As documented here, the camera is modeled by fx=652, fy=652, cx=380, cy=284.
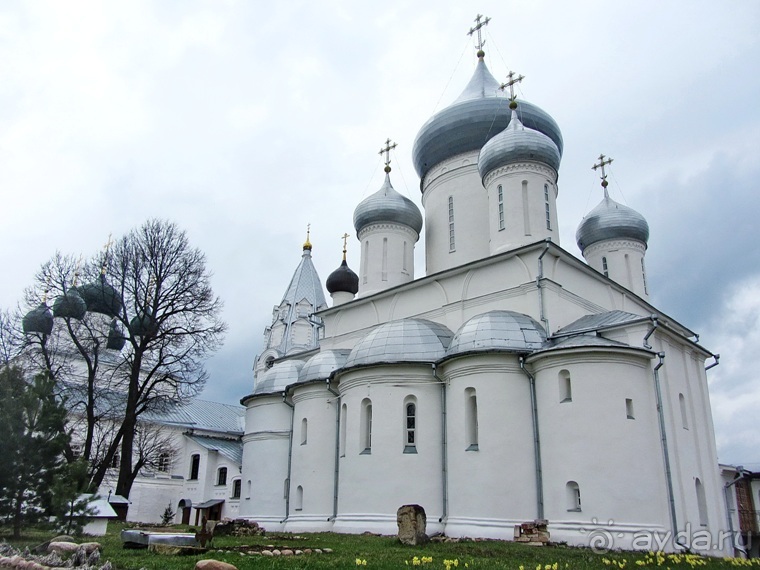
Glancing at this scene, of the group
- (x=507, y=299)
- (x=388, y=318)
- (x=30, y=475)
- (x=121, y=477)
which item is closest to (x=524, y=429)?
(x=507, y=299)

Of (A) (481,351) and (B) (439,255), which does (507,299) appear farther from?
(B) (439,255)

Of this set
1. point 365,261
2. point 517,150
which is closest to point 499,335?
point 517,150

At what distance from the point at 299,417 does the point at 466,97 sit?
37.0 feet

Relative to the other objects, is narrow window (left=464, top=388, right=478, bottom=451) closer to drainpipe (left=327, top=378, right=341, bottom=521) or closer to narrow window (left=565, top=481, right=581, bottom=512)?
narrow window (left=565, top=481, right=581, bottom=512)

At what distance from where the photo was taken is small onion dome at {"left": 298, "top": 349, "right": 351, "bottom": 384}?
1670 centimetres

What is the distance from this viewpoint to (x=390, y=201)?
20.2m

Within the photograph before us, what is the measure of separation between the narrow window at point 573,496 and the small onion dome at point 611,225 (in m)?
11.8

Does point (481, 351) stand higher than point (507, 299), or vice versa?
point (507, 299)

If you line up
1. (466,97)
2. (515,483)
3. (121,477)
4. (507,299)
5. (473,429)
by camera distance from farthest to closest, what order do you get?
(466,97) → (121,477) → (507,299) → (473,429) → (515,483)

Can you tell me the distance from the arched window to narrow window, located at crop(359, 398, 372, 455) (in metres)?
0.88

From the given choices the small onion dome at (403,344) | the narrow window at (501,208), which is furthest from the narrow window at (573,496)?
the narrow window at (501,208)

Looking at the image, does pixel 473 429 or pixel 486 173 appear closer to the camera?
pixel 473 429

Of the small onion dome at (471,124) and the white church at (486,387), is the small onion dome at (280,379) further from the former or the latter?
the small onion dome at (471,124)

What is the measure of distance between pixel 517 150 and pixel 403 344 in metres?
6.05
